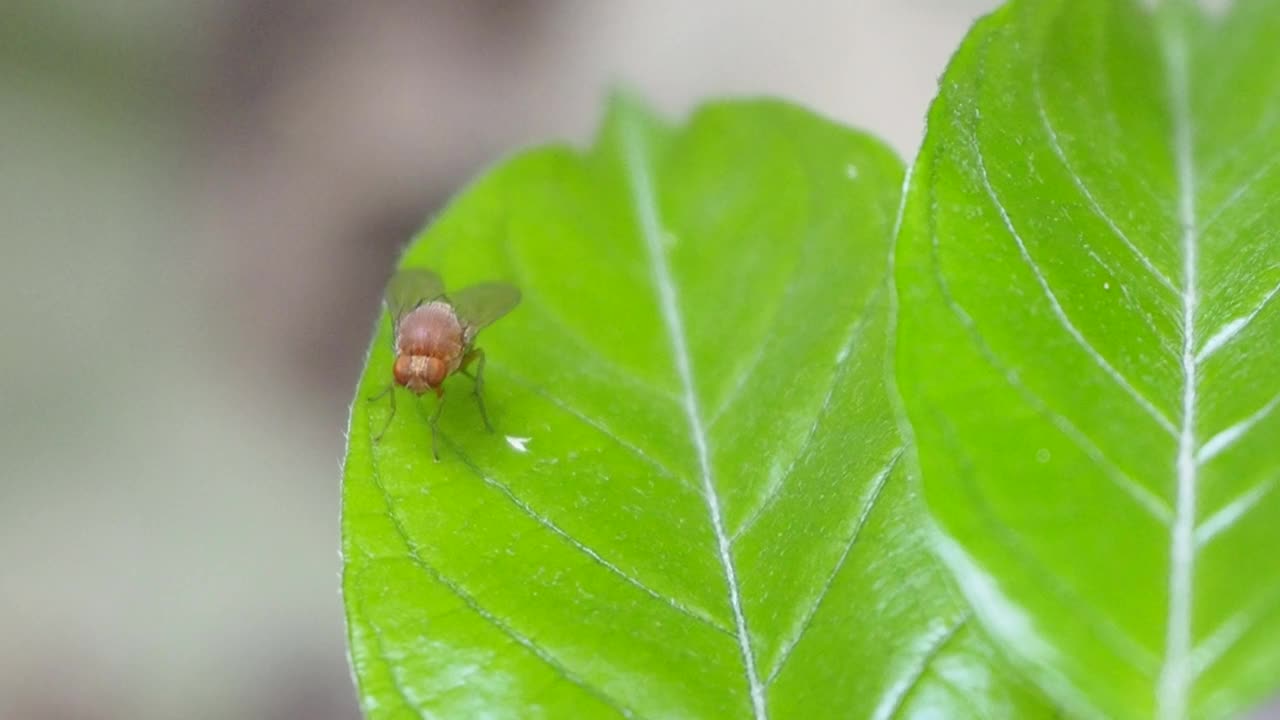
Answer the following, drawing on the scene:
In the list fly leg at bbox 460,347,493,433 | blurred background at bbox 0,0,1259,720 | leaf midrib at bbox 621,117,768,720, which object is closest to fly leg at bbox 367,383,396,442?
fly leg at bbox 460,347,493,433

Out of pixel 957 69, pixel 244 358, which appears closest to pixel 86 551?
pixel 244 358

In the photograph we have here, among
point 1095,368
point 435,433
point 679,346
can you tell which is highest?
point 1095,368

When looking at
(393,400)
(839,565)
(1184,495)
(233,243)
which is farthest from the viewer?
(233,243)

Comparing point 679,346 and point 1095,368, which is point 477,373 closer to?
point 679,346

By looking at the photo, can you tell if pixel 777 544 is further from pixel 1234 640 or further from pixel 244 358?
pixel 244 358

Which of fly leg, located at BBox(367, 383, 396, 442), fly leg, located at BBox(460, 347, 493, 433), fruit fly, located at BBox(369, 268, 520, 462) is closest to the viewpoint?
fly leg, located at BBox(367, 383, 396, 442)

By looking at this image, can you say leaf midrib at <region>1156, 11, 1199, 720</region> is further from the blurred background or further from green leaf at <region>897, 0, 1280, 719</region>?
the blurred background

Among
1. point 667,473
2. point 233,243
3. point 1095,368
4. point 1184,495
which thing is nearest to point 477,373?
point 667,473
